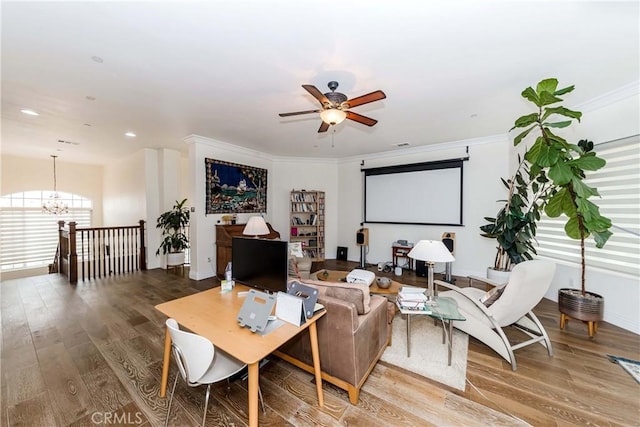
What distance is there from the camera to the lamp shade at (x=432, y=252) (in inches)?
90.1

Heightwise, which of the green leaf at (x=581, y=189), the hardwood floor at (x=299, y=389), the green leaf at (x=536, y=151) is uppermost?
the green leaf at (x=536, y=151)

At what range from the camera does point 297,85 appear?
269 centimetres

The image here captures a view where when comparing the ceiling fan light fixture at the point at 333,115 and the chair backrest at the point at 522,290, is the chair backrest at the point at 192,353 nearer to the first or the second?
the ceiling fan light fixture at the point at 333,115

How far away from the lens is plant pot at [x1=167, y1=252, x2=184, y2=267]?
211 inches

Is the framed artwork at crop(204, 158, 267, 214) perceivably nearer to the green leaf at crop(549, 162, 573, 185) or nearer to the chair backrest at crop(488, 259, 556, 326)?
the chair backrest at crop(488, 259, 556, 326)

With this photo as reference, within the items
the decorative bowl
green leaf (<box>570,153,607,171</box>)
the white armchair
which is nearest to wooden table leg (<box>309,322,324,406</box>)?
the white armchair

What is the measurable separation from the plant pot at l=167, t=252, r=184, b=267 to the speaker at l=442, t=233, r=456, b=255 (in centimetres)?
572

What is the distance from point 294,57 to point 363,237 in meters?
4.27

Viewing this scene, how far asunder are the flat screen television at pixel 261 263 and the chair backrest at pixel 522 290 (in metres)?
2.01

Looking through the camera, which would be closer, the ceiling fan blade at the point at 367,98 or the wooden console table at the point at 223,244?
the ceiling fan blade at the point at 367,98

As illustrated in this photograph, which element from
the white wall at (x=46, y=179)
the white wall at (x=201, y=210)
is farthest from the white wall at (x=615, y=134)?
the white wall at (x=46, y=179)

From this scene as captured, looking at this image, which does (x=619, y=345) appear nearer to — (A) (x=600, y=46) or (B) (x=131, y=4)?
(A) (x=600, y=46)

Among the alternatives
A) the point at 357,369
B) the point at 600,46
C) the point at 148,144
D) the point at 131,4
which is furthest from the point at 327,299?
the point at 148,144

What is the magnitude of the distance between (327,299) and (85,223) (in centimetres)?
928
